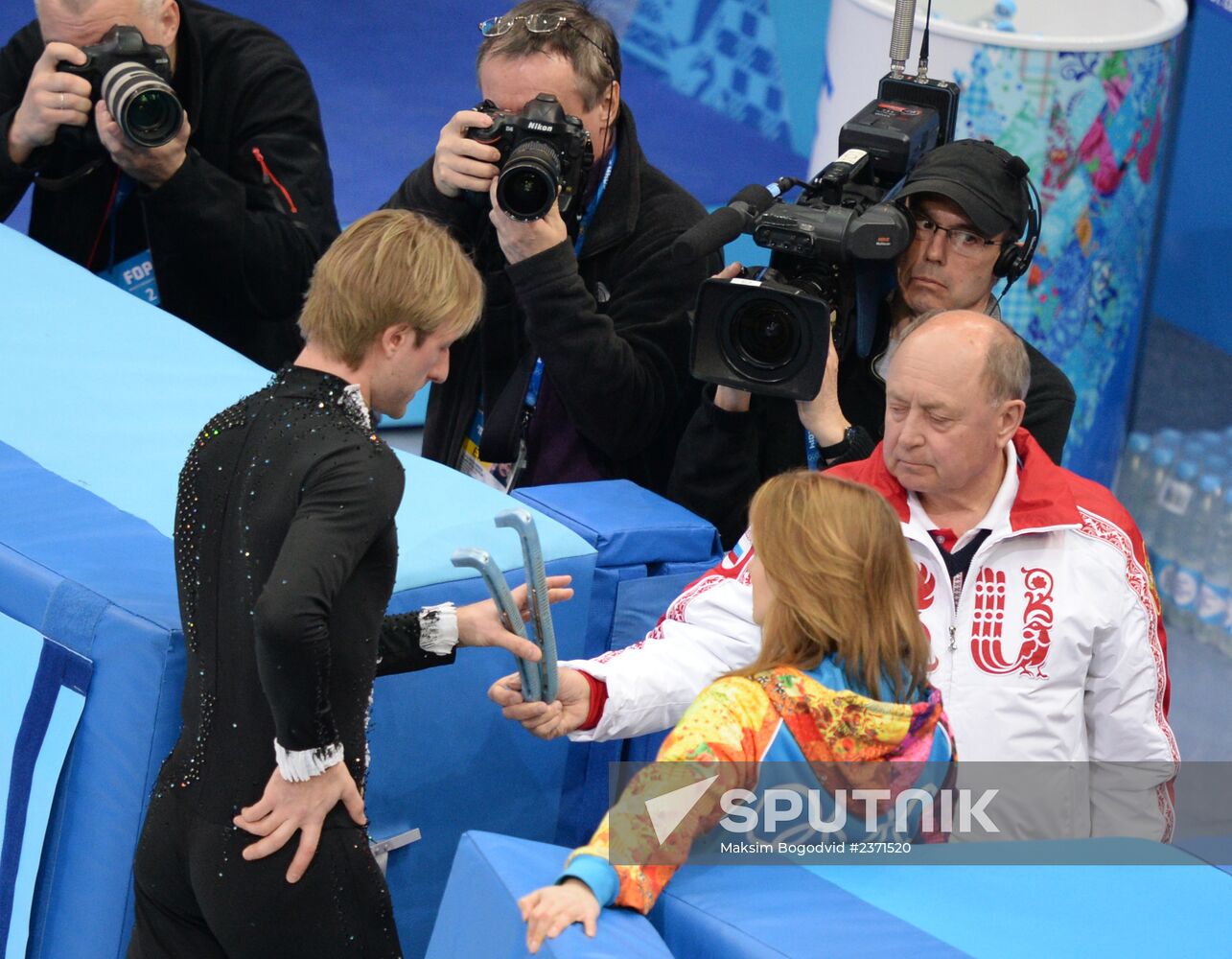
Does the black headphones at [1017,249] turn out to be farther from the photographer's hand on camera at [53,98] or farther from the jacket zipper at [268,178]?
the photographer's hand on camera at [53,98]

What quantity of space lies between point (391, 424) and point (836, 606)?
3.03 metres

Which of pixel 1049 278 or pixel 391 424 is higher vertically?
pixel 1049 278

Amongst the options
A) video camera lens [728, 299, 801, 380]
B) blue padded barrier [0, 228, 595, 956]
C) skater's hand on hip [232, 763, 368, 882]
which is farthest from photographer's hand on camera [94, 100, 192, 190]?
skater's hand on hip [232, 763, 368, 882]

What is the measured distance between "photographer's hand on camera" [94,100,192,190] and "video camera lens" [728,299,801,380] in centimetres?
111

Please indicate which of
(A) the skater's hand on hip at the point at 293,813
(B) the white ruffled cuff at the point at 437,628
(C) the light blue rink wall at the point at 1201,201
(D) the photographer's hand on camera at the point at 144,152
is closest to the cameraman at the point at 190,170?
(D) the photographer's hand on camera at the point at 144,152

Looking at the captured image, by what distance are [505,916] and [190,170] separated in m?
1.82

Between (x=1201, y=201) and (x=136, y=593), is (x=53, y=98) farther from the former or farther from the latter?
(x=1201, y=201)

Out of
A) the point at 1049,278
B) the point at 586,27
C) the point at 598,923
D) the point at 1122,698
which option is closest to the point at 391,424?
the point at 1049,278

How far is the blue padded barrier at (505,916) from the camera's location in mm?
1521

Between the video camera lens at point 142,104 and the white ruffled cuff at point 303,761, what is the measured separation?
1.56 m

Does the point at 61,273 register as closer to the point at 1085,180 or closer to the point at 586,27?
the point at 586,27

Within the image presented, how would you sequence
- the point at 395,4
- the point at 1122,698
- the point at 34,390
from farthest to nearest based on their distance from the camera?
the point at 395,4 → the point at 34,390 → the point at 1122,698

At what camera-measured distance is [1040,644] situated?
2.16m

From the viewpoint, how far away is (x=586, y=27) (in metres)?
2.75
